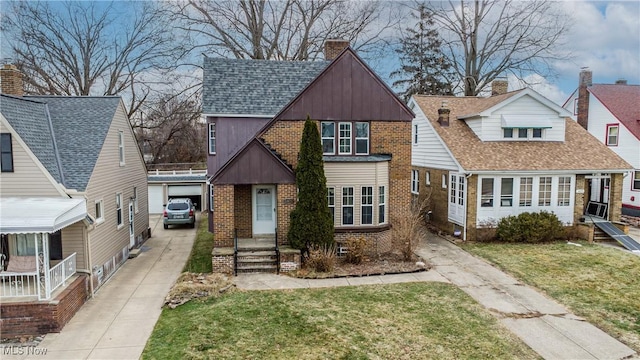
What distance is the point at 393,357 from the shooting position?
8078mm

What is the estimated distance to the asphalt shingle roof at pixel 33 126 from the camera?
36.7 ft

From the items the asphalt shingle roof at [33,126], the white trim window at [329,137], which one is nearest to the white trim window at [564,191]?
the white trim window at [329,137]

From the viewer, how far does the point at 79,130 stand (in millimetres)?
13266

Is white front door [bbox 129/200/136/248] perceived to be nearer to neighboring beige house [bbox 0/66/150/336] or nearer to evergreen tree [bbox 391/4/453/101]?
neighboring beige house [bbox 0/66/150/336]

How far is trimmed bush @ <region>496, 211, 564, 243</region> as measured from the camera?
57.6 feet

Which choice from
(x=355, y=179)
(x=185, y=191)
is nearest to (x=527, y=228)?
(x=355, y=179)

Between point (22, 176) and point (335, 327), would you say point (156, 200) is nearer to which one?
point (22, 176)

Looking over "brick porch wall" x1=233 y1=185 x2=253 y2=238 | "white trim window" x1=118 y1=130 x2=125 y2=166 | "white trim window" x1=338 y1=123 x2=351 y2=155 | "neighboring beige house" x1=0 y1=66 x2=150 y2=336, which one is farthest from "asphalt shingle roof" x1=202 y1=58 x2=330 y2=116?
"neighboring beige house" x1=0 y1=66 x2=150 y2=336

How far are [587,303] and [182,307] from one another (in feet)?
35.8

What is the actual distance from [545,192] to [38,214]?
1919 centimetres

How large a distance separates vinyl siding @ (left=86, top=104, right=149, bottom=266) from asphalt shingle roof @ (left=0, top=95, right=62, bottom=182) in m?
1.18

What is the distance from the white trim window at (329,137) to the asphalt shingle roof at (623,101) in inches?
716

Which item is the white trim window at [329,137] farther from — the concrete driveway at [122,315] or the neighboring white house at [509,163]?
the concrete driveway at [122,315]

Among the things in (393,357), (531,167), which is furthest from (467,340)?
(531,167)
